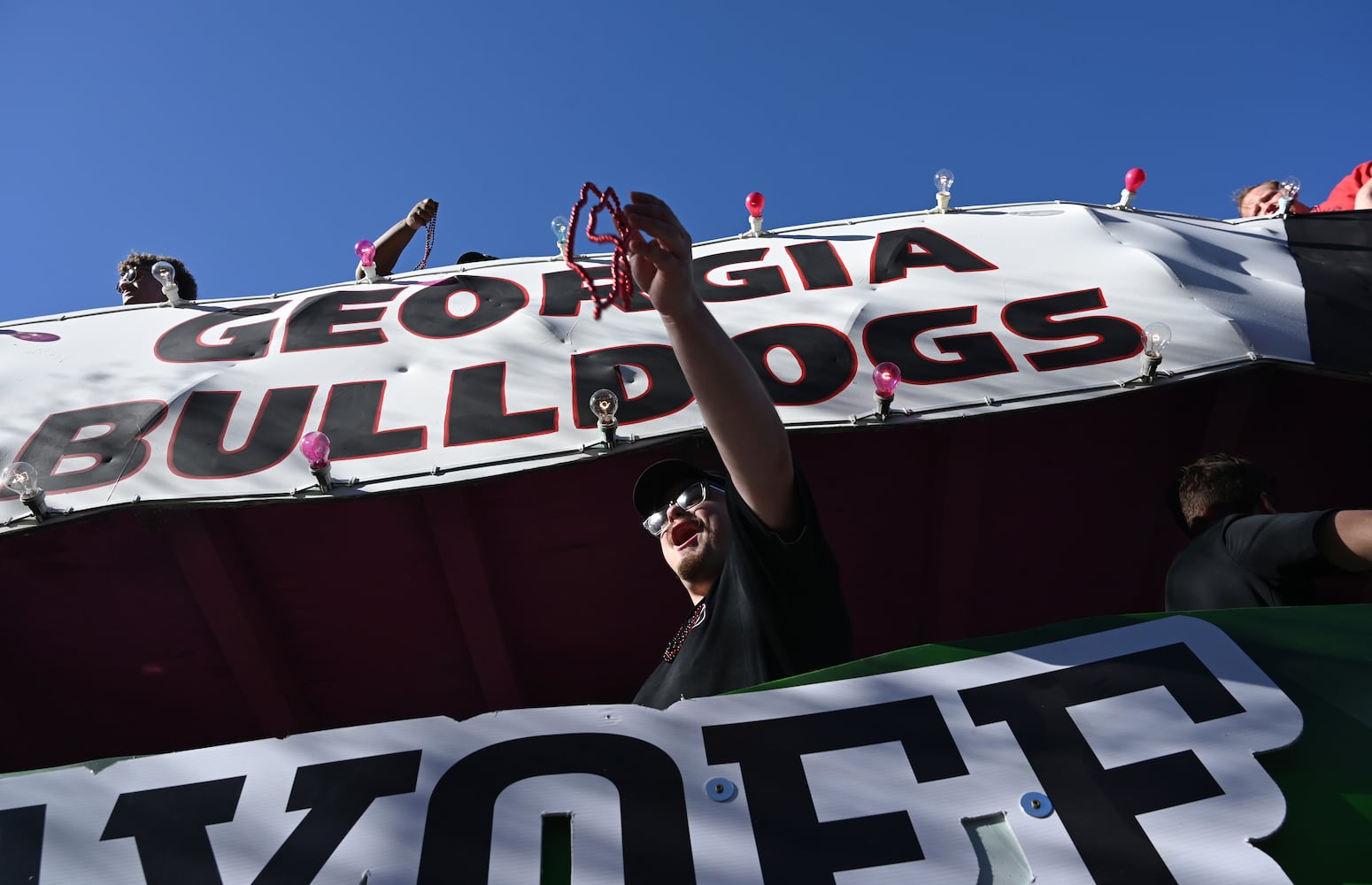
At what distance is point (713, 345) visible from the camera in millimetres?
1746

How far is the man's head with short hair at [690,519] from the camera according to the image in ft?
8.28

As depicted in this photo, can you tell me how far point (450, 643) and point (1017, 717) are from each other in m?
2.00

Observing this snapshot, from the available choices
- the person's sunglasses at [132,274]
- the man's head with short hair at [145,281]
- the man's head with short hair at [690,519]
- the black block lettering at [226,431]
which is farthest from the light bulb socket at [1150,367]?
the person's sunglasses at [132,274]

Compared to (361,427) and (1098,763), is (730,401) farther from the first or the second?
(361,427)

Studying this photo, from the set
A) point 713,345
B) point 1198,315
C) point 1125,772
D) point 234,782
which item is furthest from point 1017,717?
point 1198,315

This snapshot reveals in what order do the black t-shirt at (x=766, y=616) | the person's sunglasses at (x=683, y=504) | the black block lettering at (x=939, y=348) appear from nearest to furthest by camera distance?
the black t-shirt at (x=766, y=616)
the person's sunglasses at (x=683, y=504)
the black block lettering at (x=939, y=348)

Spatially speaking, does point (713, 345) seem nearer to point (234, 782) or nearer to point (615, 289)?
point (615, 289)

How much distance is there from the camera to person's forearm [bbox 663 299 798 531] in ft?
5.70

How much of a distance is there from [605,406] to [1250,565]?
176 centimetres

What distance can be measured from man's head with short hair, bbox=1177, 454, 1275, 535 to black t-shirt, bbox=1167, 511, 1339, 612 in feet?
0.46

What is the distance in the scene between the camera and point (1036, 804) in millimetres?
1611

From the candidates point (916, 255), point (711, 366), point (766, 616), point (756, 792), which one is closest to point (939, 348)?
point (916, 255)

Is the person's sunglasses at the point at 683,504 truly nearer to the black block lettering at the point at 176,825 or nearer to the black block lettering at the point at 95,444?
the black block lettering at the point at 176,825

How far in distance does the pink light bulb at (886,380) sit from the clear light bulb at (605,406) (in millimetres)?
826
